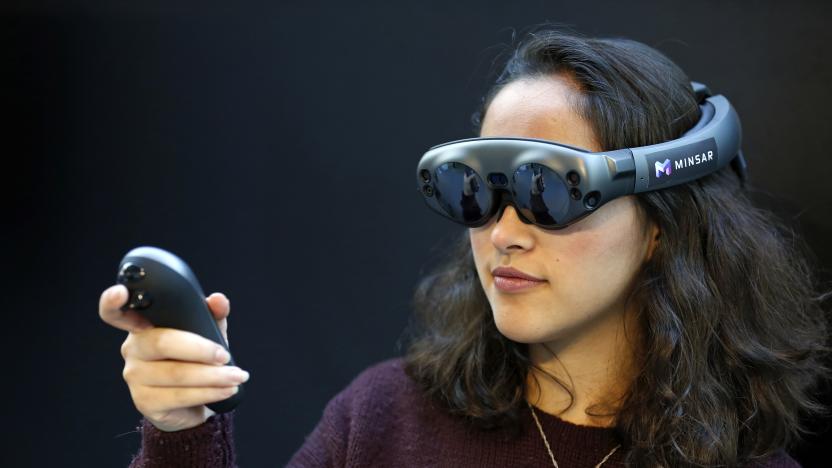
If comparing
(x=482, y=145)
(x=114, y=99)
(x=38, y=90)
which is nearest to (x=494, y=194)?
(x=482, y=145)

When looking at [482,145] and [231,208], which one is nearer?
[482,145]

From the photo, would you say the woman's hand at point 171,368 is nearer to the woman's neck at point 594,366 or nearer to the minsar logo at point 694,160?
the woman's neck at point 594,366

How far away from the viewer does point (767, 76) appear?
1752 mm

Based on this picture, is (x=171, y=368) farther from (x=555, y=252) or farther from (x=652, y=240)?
(x=652, y=240)

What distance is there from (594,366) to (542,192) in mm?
332

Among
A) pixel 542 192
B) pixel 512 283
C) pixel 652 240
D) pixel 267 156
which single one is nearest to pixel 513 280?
pixel 512 283

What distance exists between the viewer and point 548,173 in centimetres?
125

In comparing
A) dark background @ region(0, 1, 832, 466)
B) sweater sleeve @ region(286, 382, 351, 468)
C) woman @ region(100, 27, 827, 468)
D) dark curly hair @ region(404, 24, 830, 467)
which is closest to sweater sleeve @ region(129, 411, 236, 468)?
woman @ region(100, 27, 827, 468)

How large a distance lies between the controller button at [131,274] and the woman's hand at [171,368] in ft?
0.11

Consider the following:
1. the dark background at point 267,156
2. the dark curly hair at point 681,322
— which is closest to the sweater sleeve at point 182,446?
the dark curly hair at point 681,322

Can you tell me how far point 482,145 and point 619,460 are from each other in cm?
52

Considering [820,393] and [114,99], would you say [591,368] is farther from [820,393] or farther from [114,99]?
[114,99]

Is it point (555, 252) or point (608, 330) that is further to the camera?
point (608, 330)

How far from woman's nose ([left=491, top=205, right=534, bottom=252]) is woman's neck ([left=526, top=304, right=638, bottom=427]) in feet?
0.64
